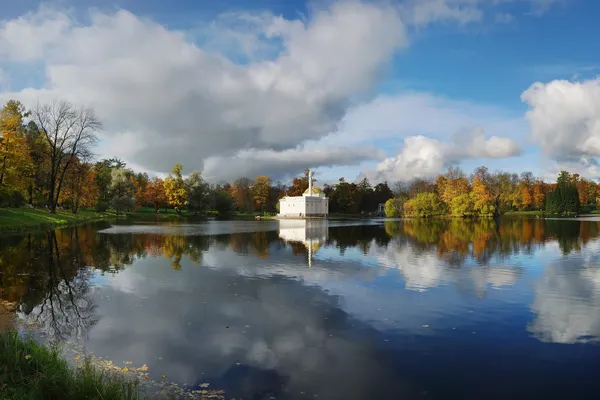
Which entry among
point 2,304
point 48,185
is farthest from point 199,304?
point 48,185

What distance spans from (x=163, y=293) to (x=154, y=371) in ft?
19.4

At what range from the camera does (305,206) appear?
314 ft

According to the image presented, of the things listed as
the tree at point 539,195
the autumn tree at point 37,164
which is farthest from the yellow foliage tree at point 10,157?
the tree at point 539,195

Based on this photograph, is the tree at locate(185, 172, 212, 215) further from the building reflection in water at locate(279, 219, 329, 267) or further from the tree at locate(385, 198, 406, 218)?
the building reflection in water at locate(279, 219, 329, 267)

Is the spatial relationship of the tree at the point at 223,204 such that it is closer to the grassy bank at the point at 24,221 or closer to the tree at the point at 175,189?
the tree at the point at 175,189

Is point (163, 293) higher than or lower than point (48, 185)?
lower

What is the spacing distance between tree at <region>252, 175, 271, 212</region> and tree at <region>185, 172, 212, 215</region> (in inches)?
970

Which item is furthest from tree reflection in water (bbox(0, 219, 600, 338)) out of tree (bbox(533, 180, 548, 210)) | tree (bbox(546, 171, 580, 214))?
tree (bbox(533, 180, 548, 210))

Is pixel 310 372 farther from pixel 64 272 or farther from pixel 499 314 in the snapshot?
pixel 64 272

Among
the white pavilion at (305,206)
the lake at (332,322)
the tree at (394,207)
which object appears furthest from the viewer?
the white pavilion at (305,206)

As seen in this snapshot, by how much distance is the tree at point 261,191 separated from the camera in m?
111

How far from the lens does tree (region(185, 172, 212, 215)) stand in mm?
→ 84000

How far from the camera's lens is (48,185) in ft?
162

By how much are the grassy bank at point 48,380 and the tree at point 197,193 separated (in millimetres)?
79223
